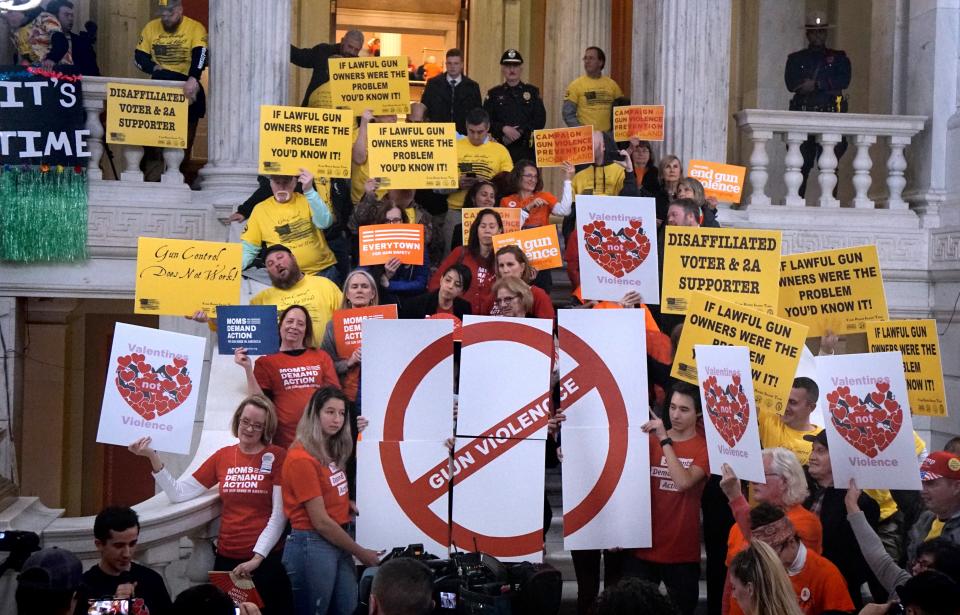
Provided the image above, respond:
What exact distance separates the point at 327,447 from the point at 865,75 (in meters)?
10.8

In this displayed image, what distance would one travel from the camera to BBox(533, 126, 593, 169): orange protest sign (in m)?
10.9

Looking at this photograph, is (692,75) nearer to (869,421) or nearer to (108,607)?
(869,421)

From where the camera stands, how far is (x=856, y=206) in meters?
12.4

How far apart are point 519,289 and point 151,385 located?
2.11 meters

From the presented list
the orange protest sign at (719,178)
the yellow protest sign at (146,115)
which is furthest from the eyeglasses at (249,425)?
the orange protest sign at (719,178)

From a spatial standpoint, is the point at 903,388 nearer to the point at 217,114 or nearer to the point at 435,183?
the point at 435,183

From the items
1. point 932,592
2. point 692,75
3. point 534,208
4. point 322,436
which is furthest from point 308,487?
point 692,75

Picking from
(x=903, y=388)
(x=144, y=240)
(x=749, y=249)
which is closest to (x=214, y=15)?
(x=144, y=240)

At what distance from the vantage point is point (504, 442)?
7367 mm

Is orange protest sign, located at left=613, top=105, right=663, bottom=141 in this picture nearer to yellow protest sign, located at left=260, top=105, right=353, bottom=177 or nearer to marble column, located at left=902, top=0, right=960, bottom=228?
yellow protest sign, located at left=260, top=105, right=353, bottom=177

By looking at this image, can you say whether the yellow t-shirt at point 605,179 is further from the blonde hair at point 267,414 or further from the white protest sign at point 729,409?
the blonde hair at point 267,414

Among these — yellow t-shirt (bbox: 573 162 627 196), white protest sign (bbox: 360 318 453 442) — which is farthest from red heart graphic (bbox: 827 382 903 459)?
yellow t-shirt (bbox: 573 162 627 196)

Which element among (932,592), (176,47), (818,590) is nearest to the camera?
(932,592)

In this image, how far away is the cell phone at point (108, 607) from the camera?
4.91 metres
